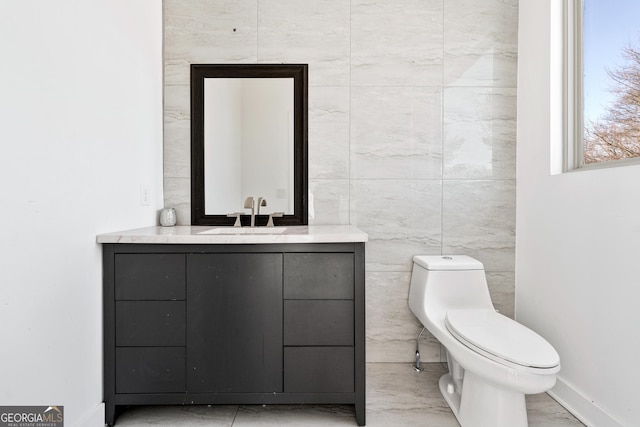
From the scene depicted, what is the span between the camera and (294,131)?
2.18 m

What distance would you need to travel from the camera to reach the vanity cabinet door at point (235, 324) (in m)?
1.55

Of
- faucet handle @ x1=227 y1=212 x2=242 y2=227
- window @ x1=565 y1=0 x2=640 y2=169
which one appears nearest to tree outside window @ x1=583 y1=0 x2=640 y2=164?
window @ x1=565 y1=0 x2=640 y2=169

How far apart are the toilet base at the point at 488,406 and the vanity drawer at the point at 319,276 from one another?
25.4 inches

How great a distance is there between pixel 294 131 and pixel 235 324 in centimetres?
116

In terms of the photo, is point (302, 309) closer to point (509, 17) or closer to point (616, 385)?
point (616, 385)

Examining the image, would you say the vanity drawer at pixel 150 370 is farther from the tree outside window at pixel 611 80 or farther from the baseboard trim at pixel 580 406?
the tree outside window at pixel 611 80

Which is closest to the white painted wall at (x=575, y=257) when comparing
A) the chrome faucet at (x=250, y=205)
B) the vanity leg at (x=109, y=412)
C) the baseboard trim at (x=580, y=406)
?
the baseboard trim at (x=580, y=406)

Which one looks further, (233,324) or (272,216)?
(272,216)

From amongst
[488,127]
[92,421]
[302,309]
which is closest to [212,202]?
[302,309]

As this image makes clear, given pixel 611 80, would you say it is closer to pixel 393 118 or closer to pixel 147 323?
pixel 393 118

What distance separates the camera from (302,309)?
156cm

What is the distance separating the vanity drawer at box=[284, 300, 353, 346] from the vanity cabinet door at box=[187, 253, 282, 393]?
0.05m

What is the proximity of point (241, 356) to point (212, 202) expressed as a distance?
990 mm

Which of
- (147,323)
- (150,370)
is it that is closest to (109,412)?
(150,370)
